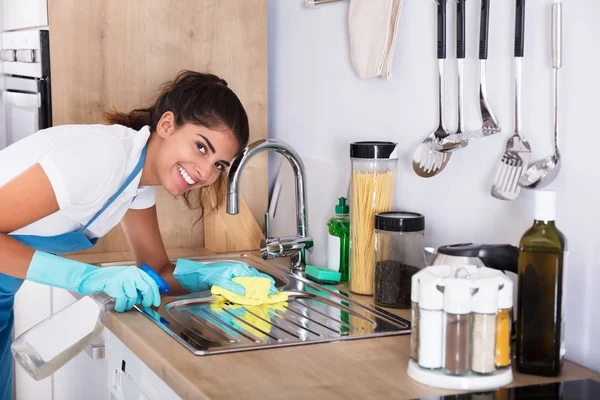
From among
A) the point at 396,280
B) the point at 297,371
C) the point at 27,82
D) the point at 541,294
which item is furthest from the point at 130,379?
the point at 27,82

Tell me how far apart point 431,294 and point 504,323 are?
116 millimetres

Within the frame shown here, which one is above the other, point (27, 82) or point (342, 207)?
point (27, 82)

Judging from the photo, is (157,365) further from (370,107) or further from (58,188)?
(370,107)

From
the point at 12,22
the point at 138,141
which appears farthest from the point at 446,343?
the point at 12,22

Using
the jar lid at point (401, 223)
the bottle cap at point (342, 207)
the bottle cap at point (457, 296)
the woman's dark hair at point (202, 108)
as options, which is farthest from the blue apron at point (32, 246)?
the bottle cap at point (457, 296)

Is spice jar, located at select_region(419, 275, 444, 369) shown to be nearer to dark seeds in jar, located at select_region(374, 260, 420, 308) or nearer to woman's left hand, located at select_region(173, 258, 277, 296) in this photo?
dark seeds in jar, located at select_region(374, 260, 420, 308)

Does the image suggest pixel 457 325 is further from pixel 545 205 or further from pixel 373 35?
pixel 373 35

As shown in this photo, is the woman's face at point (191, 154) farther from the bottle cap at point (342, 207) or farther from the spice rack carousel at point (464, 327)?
the spice rack carousel at point (464, 327)

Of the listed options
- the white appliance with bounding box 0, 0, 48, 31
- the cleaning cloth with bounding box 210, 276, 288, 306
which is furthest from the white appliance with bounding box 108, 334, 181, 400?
the white appliance with bounding box 0, 0, 48, 31

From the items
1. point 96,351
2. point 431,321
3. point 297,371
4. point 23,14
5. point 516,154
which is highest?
point 23,14

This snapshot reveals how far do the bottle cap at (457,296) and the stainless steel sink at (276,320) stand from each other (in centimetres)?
34

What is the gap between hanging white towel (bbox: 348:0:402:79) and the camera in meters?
1.73

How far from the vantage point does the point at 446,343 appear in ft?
3.70

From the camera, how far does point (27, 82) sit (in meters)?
2.22
